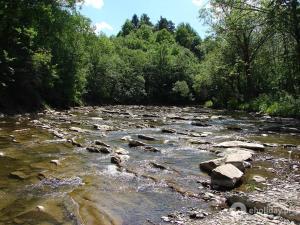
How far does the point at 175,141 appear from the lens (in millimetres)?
18359

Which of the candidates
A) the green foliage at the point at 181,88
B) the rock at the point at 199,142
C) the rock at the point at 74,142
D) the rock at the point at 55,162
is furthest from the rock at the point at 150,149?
the green foliage at the point at 181,88

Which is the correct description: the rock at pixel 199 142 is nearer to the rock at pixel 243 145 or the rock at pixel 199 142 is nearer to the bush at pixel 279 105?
the rock at pixel 243 145

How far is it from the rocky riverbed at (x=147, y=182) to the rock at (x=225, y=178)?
27mm

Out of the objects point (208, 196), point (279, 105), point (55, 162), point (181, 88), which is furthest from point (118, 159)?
point (181, 88)

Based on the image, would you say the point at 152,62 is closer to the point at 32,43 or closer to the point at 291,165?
the point at 32,43

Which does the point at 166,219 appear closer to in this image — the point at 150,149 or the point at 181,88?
the point at 150,149

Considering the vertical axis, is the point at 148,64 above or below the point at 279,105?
above

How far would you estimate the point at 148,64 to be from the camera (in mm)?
82562

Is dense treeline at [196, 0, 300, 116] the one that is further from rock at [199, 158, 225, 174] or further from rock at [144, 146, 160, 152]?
rock at [199, 158, 225, 174]

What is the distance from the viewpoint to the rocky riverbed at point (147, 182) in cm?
824

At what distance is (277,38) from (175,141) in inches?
1369

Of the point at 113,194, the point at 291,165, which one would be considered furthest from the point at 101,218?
the point at 291,165

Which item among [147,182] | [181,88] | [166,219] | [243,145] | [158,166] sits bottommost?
[166,219]

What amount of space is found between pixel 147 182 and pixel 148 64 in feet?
238
